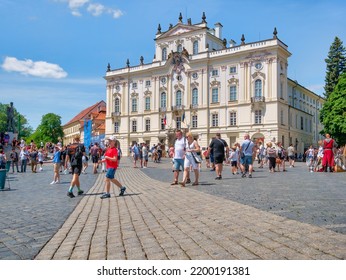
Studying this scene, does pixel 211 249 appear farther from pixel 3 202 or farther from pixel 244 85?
pixel 244 85

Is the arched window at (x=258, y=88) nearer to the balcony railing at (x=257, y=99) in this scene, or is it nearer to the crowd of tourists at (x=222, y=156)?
the balcony railing at (x=257, y=99)

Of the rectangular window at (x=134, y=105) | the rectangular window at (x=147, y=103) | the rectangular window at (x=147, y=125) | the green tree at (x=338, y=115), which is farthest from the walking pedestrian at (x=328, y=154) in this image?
the rectangular window at (x=134, y=105)

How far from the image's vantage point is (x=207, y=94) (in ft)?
193

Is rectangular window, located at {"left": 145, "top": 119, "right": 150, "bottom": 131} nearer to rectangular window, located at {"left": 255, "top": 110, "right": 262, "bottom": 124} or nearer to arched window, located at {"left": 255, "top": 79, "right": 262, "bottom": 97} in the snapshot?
rectangular window, located at {"left": 255, "top": 110, "right": 262, "bottom": 124}

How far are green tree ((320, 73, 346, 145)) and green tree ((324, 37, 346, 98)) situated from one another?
10.1 m

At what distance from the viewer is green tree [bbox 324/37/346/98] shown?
5046 centimetres

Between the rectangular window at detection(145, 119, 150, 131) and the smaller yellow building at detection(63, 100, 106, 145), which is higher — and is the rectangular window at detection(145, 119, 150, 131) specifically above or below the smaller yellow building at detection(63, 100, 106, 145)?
below

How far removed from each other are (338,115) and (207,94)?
22.9m

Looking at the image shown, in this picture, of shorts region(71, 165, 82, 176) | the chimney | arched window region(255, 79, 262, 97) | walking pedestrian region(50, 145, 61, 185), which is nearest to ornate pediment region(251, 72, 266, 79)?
arched window region(255, 79, 262, 97)

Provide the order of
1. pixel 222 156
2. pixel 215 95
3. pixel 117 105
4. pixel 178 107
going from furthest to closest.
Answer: pixel 117 105, pixel 178 107, pixel 215 95, pixel 222 156

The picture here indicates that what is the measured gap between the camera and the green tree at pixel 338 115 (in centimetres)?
3938

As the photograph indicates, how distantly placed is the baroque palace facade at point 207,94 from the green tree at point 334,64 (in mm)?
5793

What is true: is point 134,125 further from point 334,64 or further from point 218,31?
point 334,64

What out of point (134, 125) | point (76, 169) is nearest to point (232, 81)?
point (134, 125)
